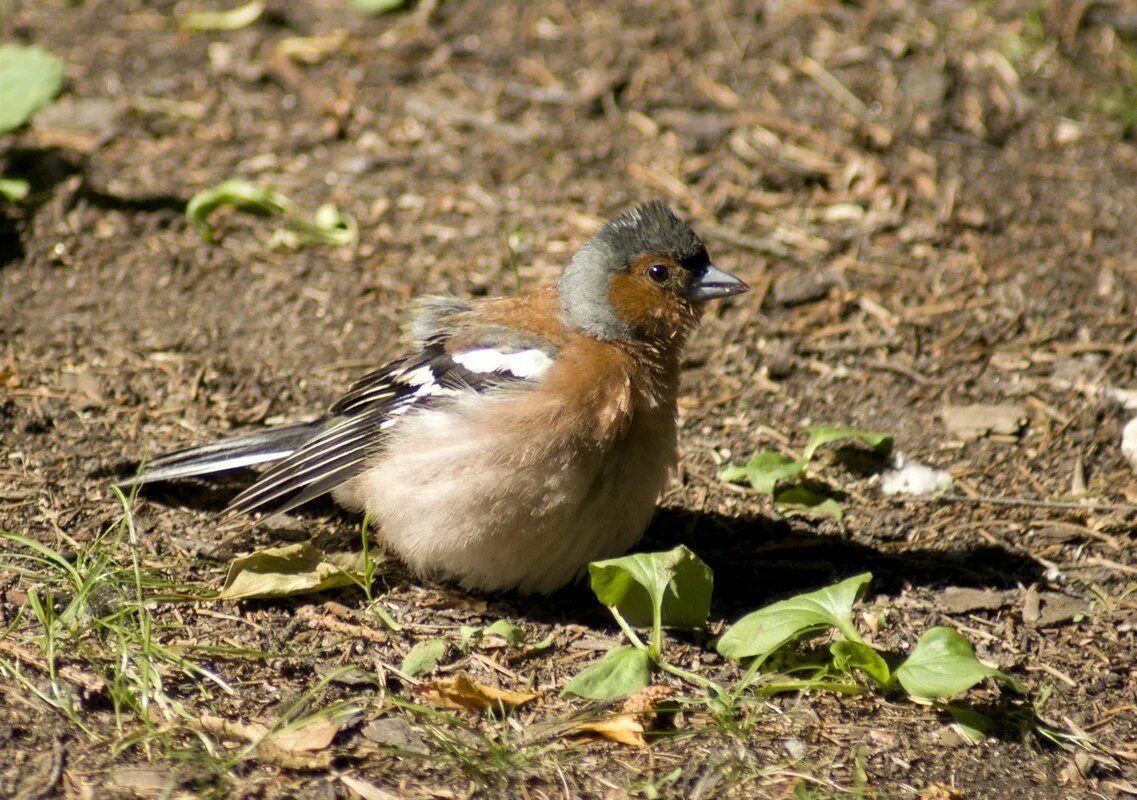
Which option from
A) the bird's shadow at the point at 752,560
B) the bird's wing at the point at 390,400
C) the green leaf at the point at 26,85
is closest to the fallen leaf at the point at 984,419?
the bird's shadow at the point at 752,560

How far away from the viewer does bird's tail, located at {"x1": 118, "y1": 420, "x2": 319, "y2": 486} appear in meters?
4.67

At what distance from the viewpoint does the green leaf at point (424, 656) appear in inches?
156

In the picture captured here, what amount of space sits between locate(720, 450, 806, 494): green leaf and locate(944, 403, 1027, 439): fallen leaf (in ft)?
2.78

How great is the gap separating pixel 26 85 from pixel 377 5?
2.72 meters

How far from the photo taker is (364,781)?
3359 mm

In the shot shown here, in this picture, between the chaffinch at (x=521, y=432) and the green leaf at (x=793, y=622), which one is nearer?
the green leaf at (x=793, y=622)

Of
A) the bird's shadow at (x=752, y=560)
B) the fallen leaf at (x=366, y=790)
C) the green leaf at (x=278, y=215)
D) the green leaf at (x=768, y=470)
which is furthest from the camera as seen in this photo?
the green leaf at (x=278, y=215)

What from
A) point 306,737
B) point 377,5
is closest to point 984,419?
point 306,737

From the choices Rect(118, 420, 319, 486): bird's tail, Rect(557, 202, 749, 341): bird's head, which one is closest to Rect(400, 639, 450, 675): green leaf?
Rect(118, 420, 319, 486): bird's tail

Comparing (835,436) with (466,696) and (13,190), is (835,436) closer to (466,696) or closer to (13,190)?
(466,696)

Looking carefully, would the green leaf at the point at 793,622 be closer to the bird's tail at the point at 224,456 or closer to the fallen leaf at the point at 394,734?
the fallen leaf at the point at 394,734

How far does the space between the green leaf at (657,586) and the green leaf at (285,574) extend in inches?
35.2

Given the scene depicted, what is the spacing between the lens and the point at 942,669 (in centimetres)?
365

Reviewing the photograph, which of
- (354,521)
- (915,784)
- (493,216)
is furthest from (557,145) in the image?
(915,784)
